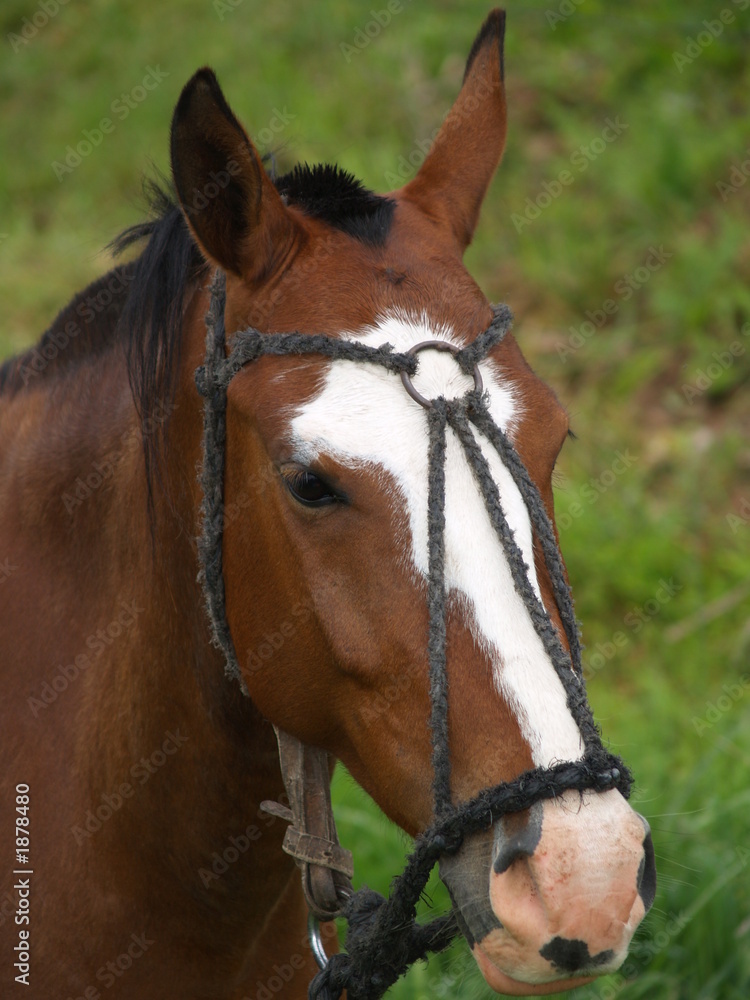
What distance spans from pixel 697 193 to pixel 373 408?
6193mm

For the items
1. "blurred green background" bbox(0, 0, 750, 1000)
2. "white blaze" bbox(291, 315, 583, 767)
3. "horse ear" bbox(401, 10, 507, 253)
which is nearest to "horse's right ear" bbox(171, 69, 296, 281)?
"white blaze" bbox(291, 315, 583, 767)

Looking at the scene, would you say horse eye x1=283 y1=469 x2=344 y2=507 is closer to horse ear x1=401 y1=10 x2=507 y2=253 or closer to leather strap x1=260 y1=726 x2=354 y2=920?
leather strap x1=260 y1=726 x2=354 y2=920

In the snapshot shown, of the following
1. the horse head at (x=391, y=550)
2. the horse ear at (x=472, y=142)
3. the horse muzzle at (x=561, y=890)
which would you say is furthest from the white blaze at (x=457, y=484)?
the horse ear at (x=472, y=142)

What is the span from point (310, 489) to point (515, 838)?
745 millimetres

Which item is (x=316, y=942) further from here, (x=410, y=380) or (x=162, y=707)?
(x=410, y=380)

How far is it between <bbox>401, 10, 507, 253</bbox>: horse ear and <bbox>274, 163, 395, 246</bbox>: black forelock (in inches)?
9.4

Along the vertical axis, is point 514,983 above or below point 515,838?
below

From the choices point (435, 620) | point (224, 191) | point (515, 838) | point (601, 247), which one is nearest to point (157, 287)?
point (224, 191)

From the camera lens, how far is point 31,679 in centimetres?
252

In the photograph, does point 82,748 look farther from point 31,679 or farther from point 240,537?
point 240,537

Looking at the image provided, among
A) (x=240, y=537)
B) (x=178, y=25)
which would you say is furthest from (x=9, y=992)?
(x=178, y=25)

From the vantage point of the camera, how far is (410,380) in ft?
6.61

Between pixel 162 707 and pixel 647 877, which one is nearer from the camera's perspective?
pixel 647 877

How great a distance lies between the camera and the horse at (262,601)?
181 cm
